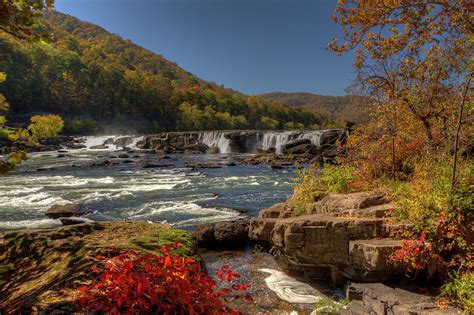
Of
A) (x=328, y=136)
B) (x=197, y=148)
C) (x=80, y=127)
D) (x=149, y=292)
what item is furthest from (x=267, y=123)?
(x=149, y=292)

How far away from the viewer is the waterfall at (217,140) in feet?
153

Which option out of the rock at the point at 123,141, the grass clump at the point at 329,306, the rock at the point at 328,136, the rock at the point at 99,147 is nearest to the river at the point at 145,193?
the grass clump at the point at 329,306

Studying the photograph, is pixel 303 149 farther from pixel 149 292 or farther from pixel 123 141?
pixel 149 292

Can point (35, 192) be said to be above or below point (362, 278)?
below

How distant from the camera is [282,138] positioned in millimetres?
41875

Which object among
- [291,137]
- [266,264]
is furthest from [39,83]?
[266,264]

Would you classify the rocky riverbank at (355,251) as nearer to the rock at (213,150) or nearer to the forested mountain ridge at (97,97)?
the rock at (213,150)

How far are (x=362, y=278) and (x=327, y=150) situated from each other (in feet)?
95.9

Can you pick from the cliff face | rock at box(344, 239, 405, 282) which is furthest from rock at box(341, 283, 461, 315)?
the cliff face

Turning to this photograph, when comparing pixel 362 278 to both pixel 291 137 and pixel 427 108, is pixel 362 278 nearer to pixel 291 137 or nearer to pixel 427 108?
pixel 427 108

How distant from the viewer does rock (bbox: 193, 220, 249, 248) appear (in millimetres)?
9144

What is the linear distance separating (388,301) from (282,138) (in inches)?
1487

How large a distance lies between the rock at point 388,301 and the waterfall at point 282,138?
109ft

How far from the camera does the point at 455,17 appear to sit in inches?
291
